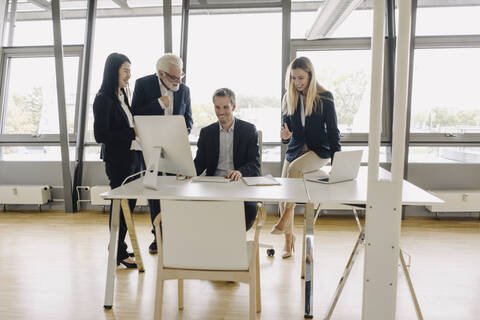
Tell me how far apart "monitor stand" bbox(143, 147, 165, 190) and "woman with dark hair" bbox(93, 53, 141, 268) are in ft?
1.99

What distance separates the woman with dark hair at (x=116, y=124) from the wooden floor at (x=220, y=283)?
474mm

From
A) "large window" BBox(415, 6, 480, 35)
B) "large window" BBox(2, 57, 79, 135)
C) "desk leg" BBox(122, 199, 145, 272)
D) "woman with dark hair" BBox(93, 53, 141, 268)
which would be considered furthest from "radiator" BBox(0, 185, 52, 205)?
"large window" BBox(415, 6, 480, 35)

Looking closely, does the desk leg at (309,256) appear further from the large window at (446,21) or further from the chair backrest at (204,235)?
the large window at (446,21)

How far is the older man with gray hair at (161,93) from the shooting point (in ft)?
9.61

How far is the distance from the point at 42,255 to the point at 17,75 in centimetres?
300

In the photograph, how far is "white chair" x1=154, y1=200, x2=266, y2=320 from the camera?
1.67m

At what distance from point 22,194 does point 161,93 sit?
2.84 meters

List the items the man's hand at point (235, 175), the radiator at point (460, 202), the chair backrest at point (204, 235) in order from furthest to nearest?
the radiator at point (460, 202) → the man's hand at point (235, 175) → the chair backrest at point (204, 235)

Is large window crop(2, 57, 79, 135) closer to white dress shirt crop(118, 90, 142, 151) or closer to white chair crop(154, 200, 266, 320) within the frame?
white dress shirt crop(118, 90, 142, 151)

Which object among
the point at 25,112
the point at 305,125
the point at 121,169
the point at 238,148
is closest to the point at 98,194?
the point at 25,112

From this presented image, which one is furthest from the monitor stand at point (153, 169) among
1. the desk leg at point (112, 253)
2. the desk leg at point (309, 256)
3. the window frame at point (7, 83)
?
the window frame at point (7, 83)

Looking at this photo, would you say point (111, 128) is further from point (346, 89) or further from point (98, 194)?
point (346, 89)

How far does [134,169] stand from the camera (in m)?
2.89

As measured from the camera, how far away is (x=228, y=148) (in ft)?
9.14
